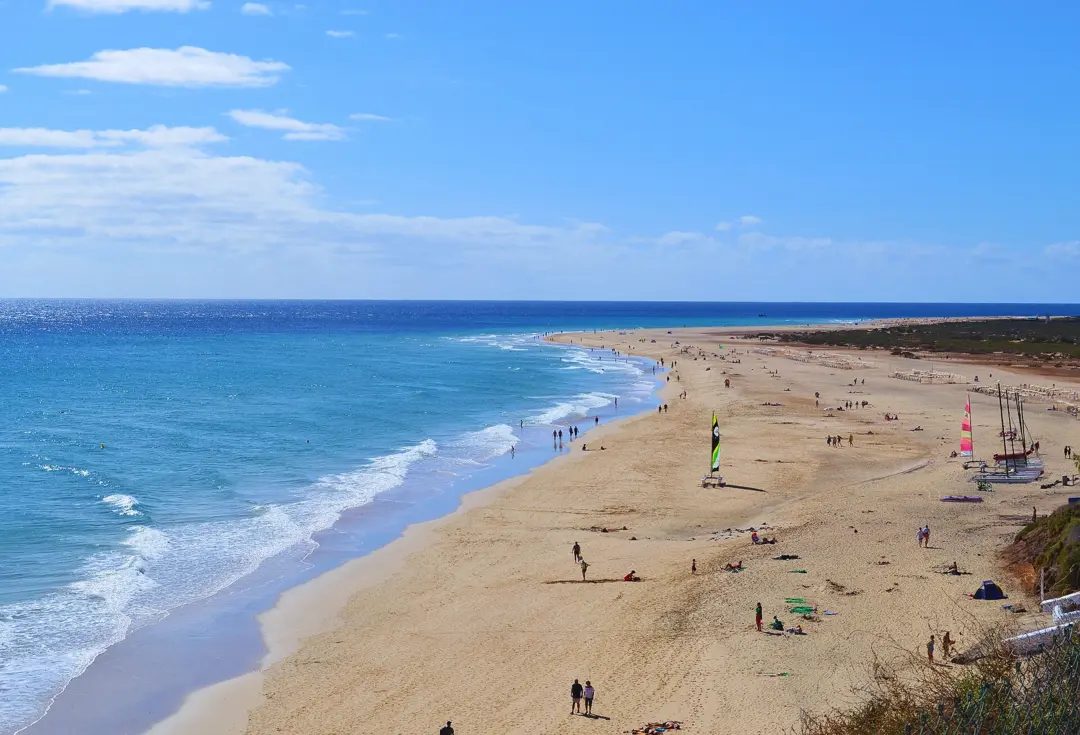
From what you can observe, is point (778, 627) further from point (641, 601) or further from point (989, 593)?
point (989, 593)

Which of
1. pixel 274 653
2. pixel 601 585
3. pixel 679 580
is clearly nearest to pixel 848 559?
pixel 679 580

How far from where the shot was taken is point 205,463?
4406cm

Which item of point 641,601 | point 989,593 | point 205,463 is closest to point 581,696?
point 641,601

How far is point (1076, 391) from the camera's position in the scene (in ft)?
212

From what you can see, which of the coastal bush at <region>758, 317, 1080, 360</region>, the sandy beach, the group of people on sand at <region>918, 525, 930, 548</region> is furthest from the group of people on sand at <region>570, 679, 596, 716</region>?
the coastal bush at <region>758, 317, 1080, 360</region>

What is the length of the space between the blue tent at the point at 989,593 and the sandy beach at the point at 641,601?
0.40m

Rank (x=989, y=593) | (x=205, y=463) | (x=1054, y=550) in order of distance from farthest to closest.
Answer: (x=205, y=463) < (x=1054, y=550) < (x=989, y=593)

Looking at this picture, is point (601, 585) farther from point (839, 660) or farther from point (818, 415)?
point (818, 415)

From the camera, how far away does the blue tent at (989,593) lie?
72.8 feet

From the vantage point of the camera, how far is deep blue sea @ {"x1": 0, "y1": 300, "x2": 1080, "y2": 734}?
82.7 ft

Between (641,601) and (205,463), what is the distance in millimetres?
27563

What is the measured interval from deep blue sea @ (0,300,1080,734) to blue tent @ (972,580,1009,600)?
19305 millimetres

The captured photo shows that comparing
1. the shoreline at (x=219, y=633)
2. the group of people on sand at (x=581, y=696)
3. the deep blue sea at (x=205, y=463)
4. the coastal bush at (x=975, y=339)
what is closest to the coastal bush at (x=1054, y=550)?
the group of people on sand at (x=581, y=696)

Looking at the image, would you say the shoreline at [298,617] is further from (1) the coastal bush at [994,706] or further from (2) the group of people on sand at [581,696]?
(1) the coastal bush at [994,706]
